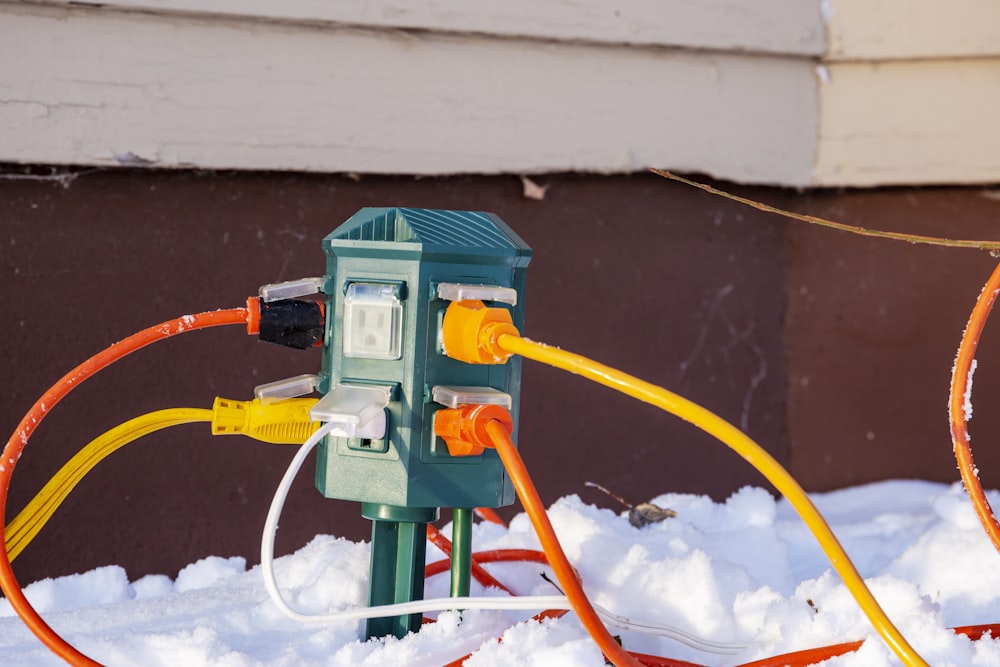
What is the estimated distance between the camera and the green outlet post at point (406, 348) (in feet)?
2.84

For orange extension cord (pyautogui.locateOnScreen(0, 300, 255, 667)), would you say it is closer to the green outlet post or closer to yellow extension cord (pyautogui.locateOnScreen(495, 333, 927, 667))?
the green outlet post

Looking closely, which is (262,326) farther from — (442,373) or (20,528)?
(20,528)

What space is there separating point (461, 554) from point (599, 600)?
174 mm

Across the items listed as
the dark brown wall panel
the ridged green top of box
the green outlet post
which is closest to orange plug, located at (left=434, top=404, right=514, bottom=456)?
the green outlet post

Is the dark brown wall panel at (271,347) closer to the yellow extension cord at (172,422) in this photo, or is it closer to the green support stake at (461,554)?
the yellow extension cord at (172,422)

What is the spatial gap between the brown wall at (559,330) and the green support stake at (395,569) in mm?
540

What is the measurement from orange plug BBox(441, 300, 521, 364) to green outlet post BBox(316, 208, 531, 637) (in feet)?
0.05

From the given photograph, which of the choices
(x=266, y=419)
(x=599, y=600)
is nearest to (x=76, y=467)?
(x=266, y=419)

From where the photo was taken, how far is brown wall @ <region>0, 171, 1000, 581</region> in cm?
132

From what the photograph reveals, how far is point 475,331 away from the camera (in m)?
0.83

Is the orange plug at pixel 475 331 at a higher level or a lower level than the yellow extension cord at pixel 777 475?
higher

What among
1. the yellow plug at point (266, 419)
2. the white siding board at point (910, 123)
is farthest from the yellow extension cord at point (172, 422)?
the white siding board at point (910, 123)

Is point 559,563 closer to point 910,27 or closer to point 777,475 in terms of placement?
point 777,475

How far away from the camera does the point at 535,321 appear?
1.59m
